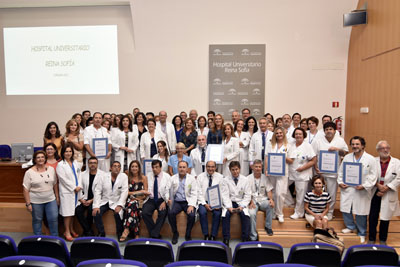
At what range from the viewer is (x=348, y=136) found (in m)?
8.33

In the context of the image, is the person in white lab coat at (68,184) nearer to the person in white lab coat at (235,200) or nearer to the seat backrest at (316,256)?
the person in white lab coat at (235,200)

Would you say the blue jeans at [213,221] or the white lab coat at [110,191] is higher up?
the white lab coat at [110,191]

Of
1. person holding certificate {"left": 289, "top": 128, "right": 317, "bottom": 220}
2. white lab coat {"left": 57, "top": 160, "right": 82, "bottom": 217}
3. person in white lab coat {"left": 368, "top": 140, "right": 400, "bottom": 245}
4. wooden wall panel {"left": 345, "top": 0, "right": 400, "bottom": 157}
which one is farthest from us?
wooden wall panel {"left": 345, "top": 0, "right": 400, "bottom": 157}

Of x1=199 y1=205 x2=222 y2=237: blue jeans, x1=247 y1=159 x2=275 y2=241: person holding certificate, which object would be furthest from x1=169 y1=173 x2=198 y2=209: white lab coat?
x1=247 y1=159 x2=275 y2=241: person holding certificate

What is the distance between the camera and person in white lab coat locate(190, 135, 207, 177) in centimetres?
550

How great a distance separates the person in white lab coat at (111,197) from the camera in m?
4.73

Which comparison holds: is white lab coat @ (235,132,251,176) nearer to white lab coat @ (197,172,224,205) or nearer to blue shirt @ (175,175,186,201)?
white lab coat @ (197,172,224,205)

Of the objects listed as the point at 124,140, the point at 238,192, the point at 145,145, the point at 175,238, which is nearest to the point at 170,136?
the point at 145,145

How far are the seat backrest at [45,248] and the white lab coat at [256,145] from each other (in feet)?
11.9

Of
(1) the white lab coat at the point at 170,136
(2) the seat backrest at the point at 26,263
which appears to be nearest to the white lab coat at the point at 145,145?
(1) the white lab coat at the point at 170,136

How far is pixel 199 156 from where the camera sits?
18.3 ft

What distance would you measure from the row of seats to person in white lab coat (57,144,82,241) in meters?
1.86

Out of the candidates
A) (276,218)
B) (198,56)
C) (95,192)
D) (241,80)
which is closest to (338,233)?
(276,218)

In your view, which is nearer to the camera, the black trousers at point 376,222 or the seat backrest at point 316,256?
the seat backrest at point 316,256
